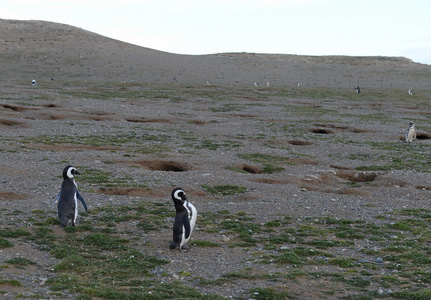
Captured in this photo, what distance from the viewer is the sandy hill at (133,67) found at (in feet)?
211

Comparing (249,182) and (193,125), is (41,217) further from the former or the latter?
(193,125)

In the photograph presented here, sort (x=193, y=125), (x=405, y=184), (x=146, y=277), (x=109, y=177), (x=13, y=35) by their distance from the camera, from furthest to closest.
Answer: (x=13, y=35)
(x=193, y=125)
(x=405, y=184)
(x=109, y=177)
(x=146, y=277)

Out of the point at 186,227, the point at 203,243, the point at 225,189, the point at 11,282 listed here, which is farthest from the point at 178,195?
the point at 225,189

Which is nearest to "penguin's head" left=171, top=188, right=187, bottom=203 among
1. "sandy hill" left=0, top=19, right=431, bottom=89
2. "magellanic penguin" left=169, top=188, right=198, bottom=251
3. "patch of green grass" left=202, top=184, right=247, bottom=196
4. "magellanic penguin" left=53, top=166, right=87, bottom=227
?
"magellanic penguin" left=169, top=188, right=198, bottom=251

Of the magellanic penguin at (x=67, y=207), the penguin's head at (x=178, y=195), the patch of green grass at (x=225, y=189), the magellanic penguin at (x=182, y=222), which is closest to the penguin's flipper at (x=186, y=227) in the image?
the magellanic penguin at (x=182, y=222)

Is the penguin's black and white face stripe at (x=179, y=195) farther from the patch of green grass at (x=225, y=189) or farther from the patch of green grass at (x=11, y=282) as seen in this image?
the patch of green grass at (x=225, y=189)

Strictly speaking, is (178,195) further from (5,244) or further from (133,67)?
(133,67)

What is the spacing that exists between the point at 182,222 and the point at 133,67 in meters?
61.1

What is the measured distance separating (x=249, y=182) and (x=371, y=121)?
1923 cm

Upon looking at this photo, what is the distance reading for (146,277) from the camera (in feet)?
27.3

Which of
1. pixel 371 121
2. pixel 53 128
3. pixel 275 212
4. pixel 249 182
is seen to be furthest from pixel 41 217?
pixel 371 121

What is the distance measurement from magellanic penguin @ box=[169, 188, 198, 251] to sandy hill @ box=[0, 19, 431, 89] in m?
52.2

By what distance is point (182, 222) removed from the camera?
382 inches

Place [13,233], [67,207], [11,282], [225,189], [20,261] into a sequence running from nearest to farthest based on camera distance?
[11,282]
[20,261]
[13,233]
[67,207]
[225,189]
